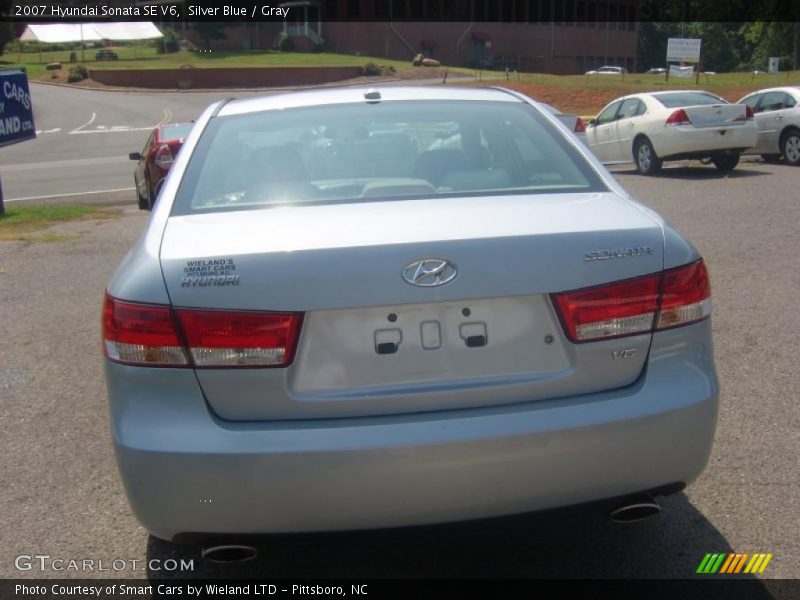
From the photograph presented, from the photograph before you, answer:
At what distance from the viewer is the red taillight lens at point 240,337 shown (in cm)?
285

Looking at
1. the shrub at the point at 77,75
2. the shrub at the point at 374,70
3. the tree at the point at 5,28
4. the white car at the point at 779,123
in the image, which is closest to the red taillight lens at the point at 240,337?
the white car at the point at 779,123

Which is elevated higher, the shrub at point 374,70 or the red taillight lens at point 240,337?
the red taillight lens at point 240,337

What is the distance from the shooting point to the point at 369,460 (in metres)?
2.80

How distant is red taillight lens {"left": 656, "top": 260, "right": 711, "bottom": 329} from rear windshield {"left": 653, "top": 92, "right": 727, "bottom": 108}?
585 inches

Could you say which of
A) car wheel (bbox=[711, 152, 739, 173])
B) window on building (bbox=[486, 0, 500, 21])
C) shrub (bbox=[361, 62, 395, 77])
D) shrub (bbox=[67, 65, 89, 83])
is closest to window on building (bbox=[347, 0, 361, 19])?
window on building (bbox=[486, 0, 500, 21])

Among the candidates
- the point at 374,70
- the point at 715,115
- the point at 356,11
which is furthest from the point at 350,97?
the point at 356,11

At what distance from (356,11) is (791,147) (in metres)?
65.6

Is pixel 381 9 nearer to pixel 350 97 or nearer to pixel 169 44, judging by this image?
pixel 169 44

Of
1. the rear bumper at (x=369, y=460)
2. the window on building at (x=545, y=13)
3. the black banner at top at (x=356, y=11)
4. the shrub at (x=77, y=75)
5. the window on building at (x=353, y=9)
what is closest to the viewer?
the rear bumper at (x=369, y=460)

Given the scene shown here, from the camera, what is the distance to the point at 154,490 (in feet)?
9.52

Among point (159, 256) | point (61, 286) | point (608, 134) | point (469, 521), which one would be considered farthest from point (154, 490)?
point (608, 134)

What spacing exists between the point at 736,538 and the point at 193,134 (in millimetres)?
2773

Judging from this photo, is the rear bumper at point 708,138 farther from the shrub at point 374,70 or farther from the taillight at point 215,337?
the shrub at point 374,70

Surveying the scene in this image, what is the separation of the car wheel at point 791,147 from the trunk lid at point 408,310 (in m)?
16.5
